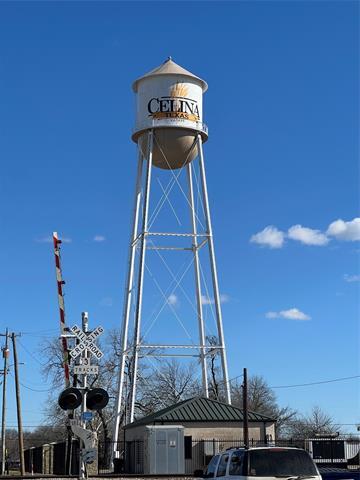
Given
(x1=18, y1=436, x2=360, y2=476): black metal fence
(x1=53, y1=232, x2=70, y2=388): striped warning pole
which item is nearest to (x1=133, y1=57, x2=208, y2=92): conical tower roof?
(x1=53, y1=232, x2=70, y2=388): striped warning pole

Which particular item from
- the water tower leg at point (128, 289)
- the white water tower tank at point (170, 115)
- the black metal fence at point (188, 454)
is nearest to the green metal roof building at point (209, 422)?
the black metal fence at point (188, 454)

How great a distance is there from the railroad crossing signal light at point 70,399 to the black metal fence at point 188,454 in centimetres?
1813

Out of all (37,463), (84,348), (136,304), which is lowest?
(37,463)

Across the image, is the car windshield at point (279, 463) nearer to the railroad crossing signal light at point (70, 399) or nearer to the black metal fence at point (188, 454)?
the railroad crossing signal light at point (70, 399)

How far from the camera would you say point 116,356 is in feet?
224

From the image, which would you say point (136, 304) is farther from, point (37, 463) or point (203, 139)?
point (37, 463)

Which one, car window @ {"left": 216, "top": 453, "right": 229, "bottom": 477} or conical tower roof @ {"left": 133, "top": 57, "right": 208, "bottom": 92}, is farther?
conical tower roof @ {"left": 133, "top": 57, "right": 208, "bottom": 92}

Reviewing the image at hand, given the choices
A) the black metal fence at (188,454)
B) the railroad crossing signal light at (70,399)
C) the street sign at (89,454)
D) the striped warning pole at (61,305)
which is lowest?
the black metal fence at (188,454)

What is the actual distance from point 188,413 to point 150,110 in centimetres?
1461

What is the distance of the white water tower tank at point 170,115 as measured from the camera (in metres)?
43.7

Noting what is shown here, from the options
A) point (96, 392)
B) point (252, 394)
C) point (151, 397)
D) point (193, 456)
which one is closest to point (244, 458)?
point (96, 392)

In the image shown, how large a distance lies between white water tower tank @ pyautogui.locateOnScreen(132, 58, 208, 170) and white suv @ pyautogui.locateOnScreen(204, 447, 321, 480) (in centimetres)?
2918

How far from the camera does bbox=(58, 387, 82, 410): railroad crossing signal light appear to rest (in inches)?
704

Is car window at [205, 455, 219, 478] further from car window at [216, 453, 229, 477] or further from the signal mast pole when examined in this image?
the signal mast pole
